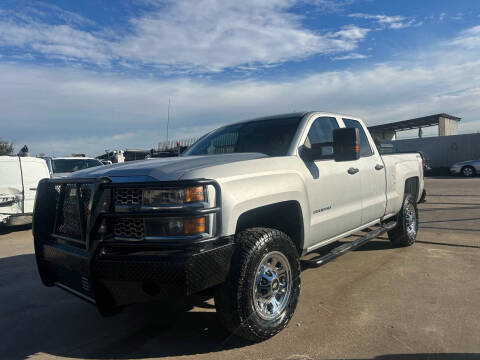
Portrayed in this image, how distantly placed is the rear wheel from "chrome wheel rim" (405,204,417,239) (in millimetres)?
17675

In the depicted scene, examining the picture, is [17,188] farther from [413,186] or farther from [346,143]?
[413,186]

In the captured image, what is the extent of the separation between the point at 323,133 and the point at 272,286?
1951 mm

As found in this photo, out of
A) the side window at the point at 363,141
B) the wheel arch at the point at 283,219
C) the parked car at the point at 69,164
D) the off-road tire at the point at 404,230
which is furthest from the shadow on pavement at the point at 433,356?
the parked car at the point at 69,164

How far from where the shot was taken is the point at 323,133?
439 cm

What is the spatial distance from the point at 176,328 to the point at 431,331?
6.96ft

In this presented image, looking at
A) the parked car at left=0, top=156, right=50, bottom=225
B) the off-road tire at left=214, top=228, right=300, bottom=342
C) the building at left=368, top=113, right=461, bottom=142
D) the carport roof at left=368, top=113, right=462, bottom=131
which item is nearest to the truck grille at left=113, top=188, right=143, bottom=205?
the off-road tire at left=214, top=228, right=300, bottom=342

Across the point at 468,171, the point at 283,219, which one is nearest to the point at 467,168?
the point at 468,171

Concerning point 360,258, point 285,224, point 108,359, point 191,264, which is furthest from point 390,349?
point 360,258

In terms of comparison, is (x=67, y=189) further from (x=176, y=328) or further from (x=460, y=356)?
(x=460, y=356)

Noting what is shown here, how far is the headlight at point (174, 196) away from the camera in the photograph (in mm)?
2676

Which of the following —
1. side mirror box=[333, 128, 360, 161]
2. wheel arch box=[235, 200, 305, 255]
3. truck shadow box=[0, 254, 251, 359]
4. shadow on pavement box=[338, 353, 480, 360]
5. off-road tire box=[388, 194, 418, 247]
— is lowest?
truck shadow box=[0, 254, 251, 359]

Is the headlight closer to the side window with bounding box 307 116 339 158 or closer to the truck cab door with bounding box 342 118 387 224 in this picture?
the side window with bounding box 307 116 339 158

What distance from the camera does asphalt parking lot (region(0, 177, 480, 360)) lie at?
2.96 m

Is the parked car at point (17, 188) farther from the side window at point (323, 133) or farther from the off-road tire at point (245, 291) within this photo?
the off-road tire at point (245, 291)
